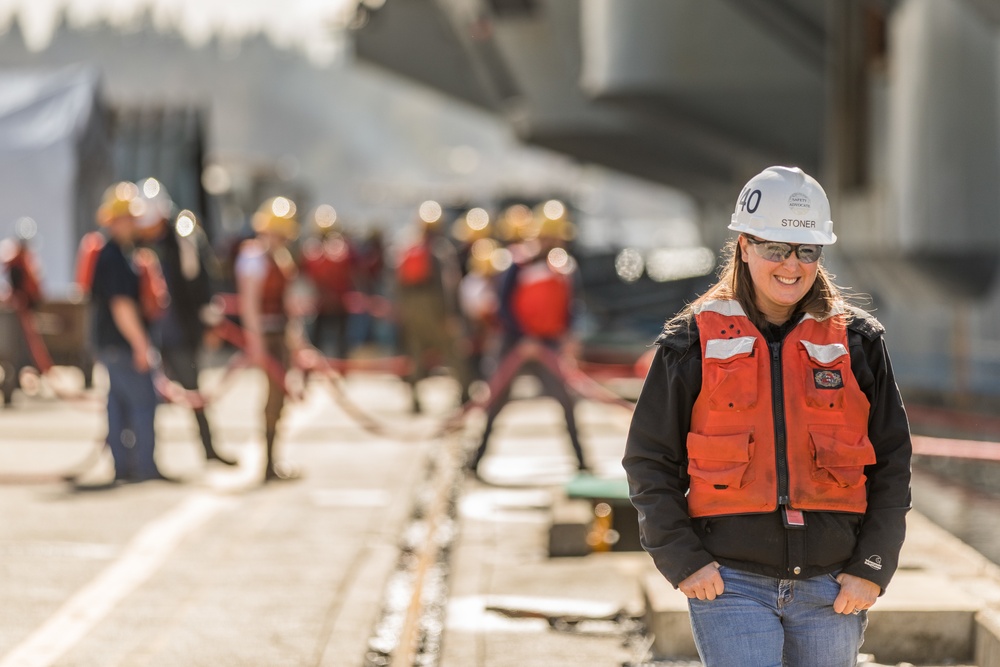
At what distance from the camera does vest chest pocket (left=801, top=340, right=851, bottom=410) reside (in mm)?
3418

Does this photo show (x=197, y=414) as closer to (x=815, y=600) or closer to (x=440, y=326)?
(x=440, y=326)

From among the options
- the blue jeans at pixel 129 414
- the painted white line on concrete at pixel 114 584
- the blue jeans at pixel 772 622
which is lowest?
the painted white line on concrete at pixel 114 584

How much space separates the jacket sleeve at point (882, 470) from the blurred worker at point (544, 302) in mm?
6977

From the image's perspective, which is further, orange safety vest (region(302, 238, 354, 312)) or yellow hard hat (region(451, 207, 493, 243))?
orange safety vest (region(302, 238, 354, 312))

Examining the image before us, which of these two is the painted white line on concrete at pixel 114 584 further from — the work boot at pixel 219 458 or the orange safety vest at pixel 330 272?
the orange safety vest at pixel 330 272

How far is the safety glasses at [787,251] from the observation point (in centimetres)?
348

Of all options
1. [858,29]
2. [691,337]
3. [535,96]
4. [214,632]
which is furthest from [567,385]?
[535,96]

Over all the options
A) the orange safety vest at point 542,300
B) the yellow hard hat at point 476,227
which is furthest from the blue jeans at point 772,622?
the yellow hard hat at point 476,227

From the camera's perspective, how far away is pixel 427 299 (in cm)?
1521

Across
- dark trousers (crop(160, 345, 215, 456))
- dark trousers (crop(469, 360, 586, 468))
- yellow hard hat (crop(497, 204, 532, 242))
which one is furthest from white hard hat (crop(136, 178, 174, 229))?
yellow hard hat (crop(497, 204, 532, 242))

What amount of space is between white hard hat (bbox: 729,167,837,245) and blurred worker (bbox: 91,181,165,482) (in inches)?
283

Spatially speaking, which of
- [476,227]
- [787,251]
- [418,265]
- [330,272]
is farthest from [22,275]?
[787,251]

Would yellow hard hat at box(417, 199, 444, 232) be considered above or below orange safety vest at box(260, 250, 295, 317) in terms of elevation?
above

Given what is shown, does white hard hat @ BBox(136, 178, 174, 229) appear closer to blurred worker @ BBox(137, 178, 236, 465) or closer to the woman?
blurred worker @ BBox(137, 178, 236, 465)
